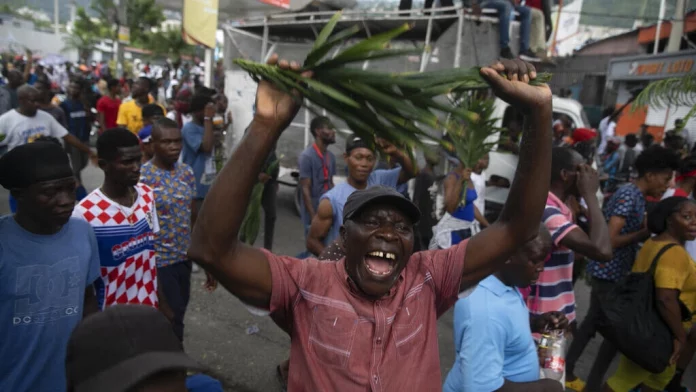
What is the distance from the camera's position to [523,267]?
246 cm

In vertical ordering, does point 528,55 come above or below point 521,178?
above

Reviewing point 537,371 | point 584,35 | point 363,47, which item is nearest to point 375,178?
point 537,371

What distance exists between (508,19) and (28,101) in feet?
20.0

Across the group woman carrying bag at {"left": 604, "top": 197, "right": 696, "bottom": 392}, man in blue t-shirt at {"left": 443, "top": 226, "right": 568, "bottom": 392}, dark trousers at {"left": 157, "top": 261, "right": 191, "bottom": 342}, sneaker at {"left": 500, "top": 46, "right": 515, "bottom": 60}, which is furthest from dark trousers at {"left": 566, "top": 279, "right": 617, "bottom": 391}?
sneaker at {"left": 500, "top": 46, "right": 515, "bottom": 60}

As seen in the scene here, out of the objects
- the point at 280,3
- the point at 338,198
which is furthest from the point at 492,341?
the point at 280,3

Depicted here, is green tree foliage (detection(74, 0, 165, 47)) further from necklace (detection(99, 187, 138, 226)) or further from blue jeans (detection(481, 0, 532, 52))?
necklace (detection(99, 187, 138, 226))

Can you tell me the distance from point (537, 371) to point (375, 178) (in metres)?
2.31

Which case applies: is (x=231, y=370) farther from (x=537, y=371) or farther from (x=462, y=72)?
(x=462, y=72)

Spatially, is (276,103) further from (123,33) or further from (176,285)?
(123,33)

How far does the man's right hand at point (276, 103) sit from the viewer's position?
1511 mm

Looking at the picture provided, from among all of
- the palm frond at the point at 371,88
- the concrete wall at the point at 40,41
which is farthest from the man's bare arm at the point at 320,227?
the concrete wall at the point at 40,41

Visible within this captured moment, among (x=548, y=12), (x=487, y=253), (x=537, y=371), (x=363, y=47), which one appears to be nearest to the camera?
(x=363, y=47)

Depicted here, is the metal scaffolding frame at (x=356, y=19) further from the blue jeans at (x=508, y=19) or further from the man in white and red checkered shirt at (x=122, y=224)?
the man in white and red checkered shirt at (x=122, y=224)

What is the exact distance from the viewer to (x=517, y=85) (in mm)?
1618
